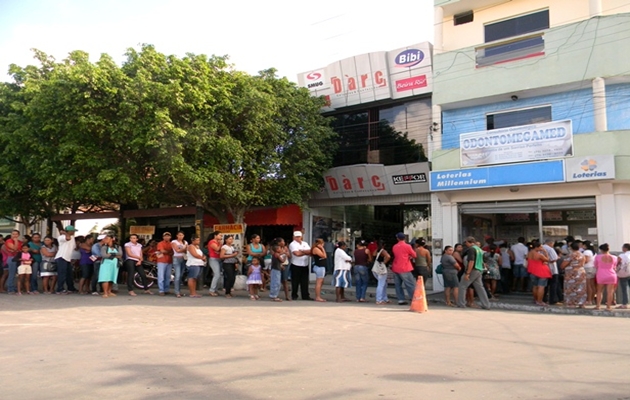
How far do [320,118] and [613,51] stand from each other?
8.72m

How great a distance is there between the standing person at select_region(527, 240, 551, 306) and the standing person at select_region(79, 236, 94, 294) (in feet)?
36.2

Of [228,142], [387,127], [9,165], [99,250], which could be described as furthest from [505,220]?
[9,165]

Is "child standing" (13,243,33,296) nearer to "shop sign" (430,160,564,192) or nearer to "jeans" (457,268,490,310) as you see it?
"jeans" (457,268,490,310)

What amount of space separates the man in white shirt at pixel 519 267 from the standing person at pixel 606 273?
2.58 meters

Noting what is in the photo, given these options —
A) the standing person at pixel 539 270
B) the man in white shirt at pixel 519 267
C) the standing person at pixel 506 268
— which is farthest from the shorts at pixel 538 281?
the standing person at pixel 506 268

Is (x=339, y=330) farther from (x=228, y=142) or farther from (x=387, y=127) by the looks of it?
(x=387, y=127)

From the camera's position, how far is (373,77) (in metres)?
17.8

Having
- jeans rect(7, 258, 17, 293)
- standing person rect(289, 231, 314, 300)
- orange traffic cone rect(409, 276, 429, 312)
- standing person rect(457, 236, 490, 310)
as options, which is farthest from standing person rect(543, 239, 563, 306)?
jeans rect(7, 258, 17, 293)

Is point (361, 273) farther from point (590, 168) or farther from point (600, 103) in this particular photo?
point (600, 103)

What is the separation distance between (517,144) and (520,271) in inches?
136

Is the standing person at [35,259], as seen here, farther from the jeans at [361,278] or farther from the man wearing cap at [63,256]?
the jeans at [361,278]

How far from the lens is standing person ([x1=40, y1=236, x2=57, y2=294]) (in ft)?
45.0

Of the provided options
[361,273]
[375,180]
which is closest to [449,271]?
[361,273]

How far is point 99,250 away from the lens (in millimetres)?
13609
